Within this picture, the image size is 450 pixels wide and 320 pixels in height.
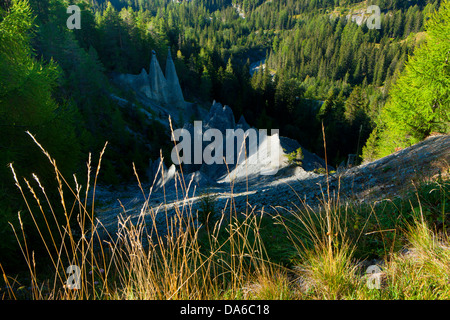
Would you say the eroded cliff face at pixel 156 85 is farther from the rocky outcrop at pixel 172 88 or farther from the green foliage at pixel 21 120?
the green foliage at pixel 21 120

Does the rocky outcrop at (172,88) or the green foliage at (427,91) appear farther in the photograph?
the rocky outcrop at (172,88)

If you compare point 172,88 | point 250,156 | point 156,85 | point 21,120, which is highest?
point 21,120

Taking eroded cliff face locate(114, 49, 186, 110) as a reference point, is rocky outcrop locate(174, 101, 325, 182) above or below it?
below

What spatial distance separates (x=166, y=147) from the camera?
3081 centimetres

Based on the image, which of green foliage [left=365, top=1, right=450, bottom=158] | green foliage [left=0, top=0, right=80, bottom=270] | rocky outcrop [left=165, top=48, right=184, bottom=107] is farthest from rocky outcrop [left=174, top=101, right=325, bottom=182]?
rocky outcrop [left=165, top=48, right=184, bottom=107]

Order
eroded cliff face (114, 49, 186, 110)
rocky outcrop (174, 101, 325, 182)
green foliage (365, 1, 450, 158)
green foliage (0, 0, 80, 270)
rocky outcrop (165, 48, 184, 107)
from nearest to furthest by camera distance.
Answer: green foliage (0, 0, 80, 270) < green foliage (365, 1, 450, 158) < rocky outcrop (174, 101, 325, 182) < eroded cliff face (114, 49, 186, 110) < rocky outcrop (165, 48, 184, 107)

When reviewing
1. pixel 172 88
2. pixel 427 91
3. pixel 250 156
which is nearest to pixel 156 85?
pixel 172 88

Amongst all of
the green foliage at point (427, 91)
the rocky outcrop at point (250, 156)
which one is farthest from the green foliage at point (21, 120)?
the green foliage at point (427, 91)

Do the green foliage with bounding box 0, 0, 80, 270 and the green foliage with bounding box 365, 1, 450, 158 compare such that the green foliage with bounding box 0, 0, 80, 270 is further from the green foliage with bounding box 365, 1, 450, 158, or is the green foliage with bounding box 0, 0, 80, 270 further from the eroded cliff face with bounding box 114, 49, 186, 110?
the eroded cliff face with bounding box 114, 49, 186, 110

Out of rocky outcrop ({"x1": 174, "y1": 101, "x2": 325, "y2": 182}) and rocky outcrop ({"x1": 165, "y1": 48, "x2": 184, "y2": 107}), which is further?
rocky outcrop ({"x1": 165, "y1": 48, "x2": 184, "y2": 107})

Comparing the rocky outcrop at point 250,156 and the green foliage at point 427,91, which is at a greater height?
the green foliage at point 427,91

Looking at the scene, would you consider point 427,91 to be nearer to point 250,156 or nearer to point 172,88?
point 250,156

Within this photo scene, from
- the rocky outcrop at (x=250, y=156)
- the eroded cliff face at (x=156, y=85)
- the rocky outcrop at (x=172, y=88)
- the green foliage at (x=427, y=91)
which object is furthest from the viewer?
the rocky outcrop at (x=172, y=88)
